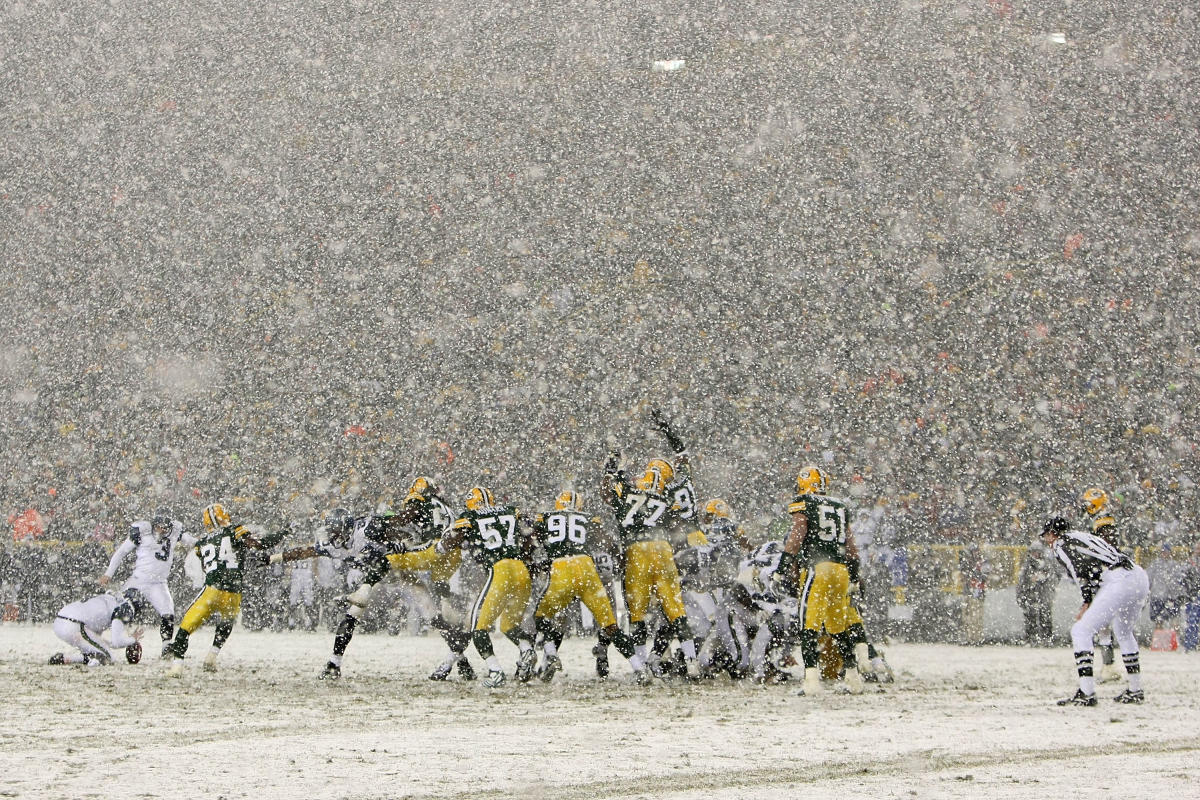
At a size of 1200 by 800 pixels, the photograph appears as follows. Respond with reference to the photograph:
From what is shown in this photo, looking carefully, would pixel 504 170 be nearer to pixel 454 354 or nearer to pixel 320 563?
pixel 454 354

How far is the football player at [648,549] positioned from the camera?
1128cm

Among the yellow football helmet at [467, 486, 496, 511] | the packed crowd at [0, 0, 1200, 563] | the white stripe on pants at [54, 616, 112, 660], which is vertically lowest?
the white stripe on pants at [54, 616, 112, 660]

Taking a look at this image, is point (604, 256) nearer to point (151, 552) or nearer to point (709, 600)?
point (151, 552)

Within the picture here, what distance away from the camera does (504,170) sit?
1395 inches

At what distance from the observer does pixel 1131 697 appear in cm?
1039

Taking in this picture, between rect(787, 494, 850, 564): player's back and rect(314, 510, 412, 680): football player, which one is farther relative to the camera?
rect(314, 510, 412, 680): football player

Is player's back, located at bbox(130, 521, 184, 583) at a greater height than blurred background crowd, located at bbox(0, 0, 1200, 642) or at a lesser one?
lesser

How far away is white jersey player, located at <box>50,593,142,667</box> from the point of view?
13.2 metres

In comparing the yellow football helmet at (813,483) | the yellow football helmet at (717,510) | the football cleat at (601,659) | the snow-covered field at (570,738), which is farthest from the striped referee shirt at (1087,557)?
the football cleat at (601,659)

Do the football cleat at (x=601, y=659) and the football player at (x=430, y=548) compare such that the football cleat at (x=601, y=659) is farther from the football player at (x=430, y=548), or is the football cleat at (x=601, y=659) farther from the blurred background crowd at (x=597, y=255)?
the blurred background crowd at (x=597, y=255)

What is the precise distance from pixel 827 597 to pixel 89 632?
7554 mm

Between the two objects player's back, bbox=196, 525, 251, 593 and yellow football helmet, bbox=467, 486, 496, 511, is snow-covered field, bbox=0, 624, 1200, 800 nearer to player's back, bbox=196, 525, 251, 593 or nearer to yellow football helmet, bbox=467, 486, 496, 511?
player's back, bbox=196, 525, 251, 593

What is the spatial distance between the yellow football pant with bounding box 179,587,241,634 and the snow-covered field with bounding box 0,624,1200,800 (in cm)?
56

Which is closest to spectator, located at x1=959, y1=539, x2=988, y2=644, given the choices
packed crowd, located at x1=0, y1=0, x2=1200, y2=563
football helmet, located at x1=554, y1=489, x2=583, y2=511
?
packed crowd, located at x1=0, y1=0, x2=1200, y2=563
